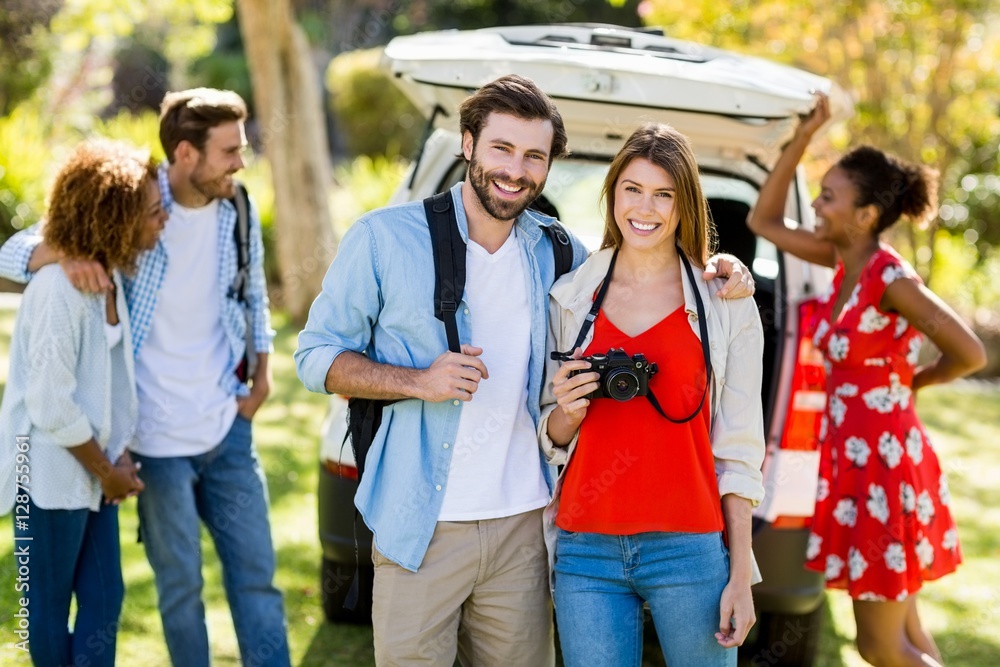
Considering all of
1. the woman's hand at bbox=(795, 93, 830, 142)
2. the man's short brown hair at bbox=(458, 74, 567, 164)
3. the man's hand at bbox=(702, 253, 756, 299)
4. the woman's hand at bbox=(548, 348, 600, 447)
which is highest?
the woman's hand at bbox=(795, 93, 830, 142)

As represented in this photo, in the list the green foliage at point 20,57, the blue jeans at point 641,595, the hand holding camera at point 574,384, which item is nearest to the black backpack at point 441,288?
the hand holding camera at point 574,384

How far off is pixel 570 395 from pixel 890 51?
746 centimetres

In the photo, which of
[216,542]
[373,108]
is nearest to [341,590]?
[216,542]

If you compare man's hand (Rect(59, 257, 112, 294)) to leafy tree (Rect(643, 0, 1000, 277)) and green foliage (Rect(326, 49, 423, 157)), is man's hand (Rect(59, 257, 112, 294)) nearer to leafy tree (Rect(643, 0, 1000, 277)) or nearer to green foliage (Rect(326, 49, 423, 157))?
leafy tree (Rect(643, 0, 1000, 277))

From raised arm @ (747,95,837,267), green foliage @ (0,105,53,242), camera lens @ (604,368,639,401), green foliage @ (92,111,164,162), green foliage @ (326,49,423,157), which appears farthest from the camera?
green foliage @ (326,49,423,157)

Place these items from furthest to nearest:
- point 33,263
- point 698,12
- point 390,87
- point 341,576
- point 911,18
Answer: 1. point 390,87
2. point 698,12
3. point 911,18
4. point 341,576
5. point 33,263

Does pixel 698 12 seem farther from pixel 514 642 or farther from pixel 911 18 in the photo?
pixel 514 642

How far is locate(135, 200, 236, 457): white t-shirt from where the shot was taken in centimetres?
307

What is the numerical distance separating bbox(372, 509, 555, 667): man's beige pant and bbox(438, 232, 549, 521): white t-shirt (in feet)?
0.16

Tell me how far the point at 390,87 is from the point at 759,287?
13.8 m

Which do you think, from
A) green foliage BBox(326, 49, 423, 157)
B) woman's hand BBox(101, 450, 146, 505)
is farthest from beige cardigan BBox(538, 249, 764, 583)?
green foliage BBox(326, 49, 423, 157)

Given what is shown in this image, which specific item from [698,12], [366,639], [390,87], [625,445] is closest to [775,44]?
[698,12]

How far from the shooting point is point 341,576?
3713mm

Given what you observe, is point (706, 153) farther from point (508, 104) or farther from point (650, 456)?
point (650, 456)
